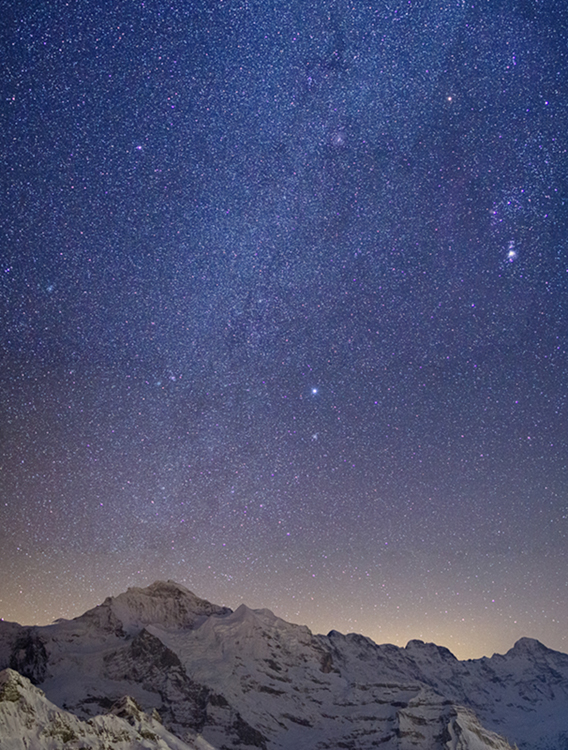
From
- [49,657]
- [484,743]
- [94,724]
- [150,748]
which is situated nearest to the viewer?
[94,724]

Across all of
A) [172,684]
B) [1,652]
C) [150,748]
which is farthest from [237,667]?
[150,748]

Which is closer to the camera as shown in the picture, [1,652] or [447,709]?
[447,709]

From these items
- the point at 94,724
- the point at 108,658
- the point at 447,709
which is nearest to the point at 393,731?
the point at 447,709

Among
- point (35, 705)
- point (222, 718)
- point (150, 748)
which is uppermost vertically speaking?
point (35, 705)

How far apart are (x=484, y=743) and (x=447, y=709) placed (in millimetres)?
23740

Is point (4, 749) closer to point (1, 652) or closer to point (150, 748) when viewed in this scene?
point (150, 748)

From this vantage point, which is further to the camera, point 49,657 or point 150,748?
point 49,657

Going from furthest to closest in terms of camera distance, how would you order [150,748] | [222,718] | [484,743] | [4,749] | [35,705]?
[222,718], [484,743], [150,748], [35,705], [4,749]

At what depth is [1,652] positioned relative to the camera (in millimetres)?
182000

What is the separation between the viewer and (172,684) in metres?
172

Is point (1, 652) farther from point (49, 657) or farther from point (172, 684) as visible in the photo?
point (172, 684)

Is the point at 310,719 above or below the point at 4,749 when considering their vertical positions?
below

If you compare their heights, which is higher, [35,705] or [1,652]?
[35,705]

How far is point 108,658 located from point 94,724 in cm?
12728
